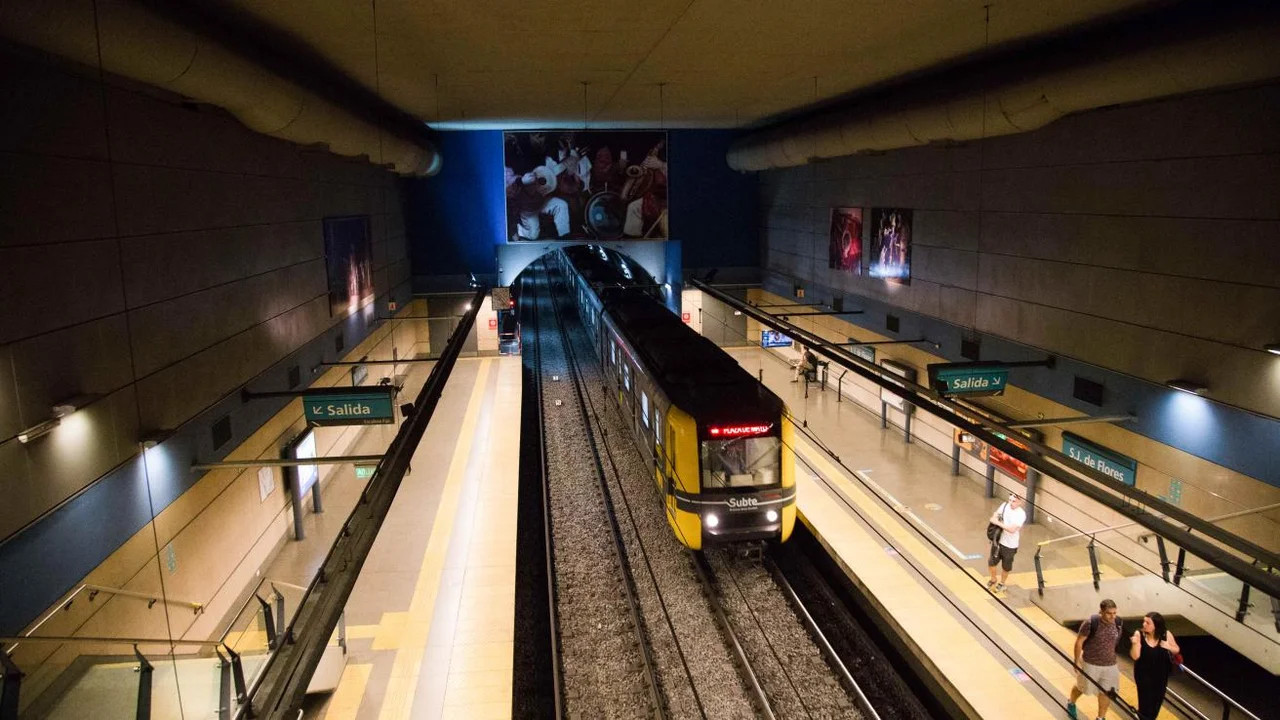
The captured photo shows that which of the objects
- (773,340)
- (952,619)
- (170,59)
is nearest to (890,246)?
(773,340)

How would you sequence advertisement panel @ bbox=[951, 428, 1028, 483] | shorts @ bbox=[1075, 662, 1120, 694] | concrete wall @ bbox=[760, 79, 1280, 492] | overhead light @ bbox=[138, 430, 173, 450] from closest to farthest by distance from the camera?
1. shorts @ bbox=[1075, 662, 1120, 694]
2. overhead light @ bbox=[138, 430, 173, 450]
3. concrete wall @ bbox=[760, 79, 1280, 492]
4. advertisement panel @ bbox=[951, 428, 1028, 483]

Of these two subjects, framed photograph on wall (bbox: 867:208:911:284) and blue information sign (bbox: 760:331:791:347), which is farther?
blue information sign (bbox: 760:331:791:347)

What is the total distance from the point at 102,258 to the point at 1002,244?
11.7m

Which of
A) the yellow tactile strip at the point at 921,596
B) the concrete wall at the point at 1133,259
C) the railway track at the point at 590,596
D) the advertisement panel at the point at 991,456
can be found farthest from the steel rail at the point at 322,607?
the advertisement panel at the point at 991,456

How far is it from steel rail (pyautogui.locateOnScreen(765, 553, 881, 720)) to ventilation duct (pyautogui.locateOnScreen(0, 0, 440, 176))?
26.1 ft

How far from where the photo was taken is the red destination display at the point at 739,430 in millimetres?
9352

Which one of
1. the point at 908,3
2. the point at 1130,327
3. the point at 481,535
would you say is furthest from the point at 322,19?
the point at 1130,327

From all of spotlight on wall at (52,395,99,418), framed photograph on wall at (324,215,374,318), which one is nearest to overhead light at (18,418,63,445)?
spotlight on wall at (52,395,99,418)

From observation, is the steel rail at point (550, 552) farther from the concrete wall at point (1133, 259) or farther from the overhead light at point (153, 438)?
the concrete wall at point (1133, 259)

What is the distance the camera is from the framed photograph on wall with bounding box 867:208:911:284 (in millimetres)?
15328

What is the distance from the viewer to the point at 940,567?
1006cm

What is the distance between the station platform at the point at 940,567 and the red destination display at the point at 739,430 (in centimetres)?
105

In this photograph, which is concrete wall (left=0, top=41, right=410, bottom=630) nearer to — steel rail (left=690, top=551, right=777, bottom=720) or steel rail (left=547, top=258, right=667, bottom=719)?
steel rail (left=547, top=258, right=667, bottom=719)

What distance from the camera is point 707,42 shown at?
365 inches
